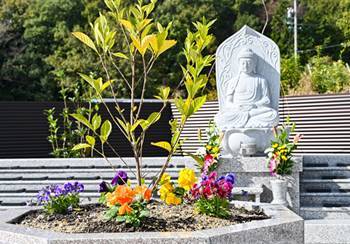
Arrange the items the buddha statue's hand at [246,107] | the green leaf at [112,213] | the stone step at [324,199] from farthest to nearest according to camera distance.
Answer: the buddha statue's hand at [246,107]
the stone step at [324,199]
the green leaf at [112,213]

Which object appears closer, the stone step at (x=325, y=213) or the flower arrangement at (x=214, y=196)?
the flower arrangement at (x=214, y=196)

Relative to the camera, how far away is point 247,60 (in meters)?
7.13

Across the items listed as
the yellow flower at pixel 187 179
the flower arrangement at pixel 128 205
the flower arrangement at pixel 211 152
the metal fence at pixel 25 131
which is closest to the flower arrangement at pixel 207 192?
the yellow flower at pixel 187 179

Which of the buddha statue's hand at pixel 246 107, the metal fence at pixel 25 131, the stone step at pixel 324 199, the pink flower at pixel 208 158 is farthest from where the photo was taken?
the metal fence at pixel 25 131

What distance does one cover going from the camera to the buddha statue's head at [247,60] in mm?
7129

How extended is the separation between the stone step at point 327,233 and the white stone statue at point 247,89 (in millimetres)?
1428

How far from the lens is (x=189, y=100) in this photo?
11.2ft

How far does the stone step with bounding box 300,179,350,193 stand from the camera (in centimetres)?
667

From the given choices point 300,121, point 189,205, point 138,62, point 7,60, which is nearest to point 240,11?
point 138,62

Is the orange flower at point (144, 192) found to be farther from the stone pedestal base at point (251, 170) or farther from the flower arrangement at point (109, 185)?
the stone pedestal base at point (251, 170)

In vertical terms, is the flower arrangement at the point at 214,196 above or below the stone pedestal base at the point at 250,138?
below

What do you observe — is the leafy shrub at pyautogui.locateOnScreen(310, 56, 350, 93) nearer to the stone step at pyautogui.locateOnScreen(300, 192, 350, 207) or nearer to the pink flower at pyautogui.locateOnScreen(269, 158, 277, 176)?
the stone step at pyautogui.locateOnScreen(300, 192, 350, 207)

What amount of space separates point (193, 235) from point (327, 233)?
3.06m

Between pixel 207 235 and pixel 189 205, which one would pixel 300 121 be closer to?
pixel 189 205
